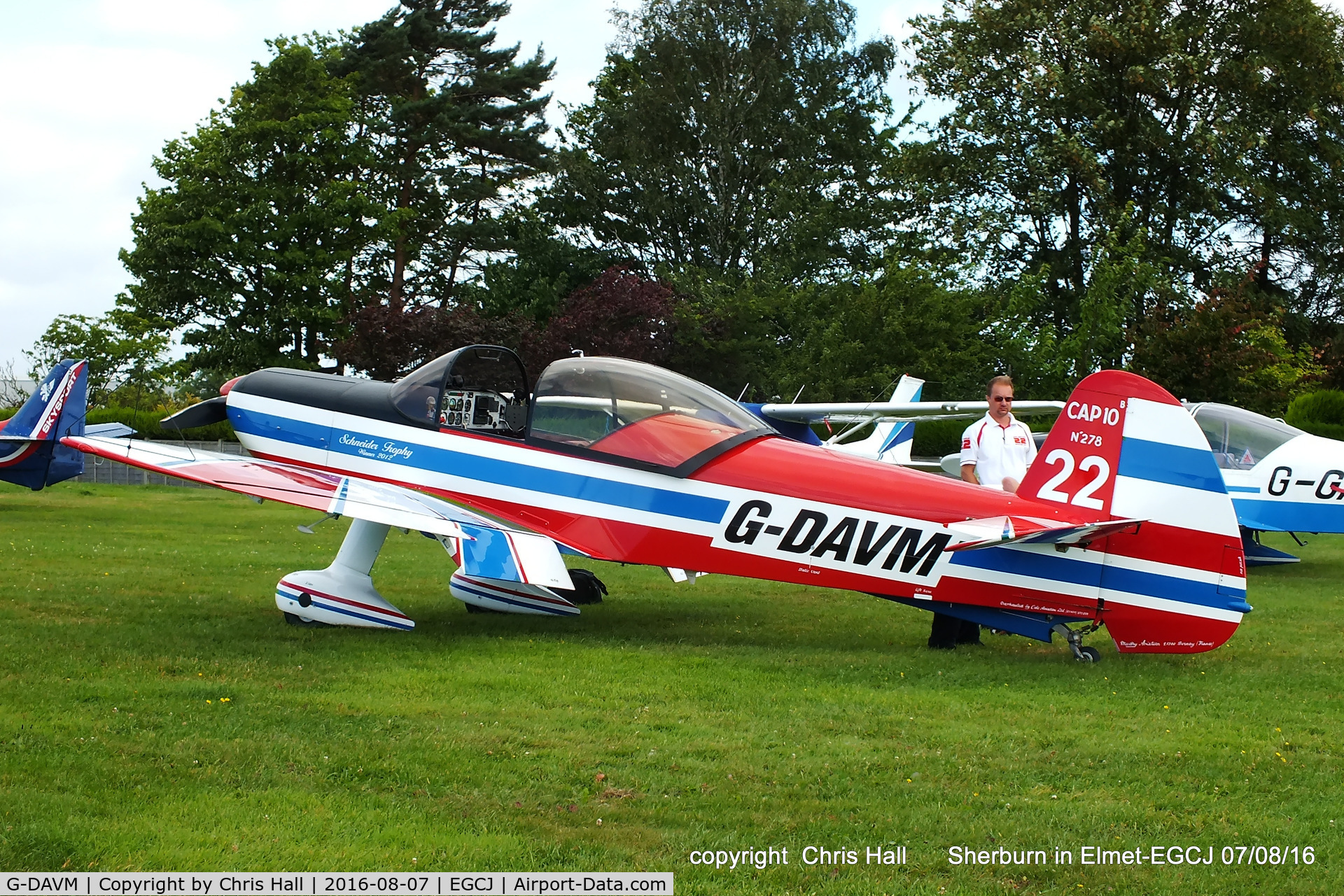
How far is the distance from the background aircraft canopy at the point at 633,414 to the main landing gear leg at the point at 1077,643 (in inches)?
89.2

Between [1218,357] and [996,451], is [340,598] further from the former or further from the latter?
[1218,357]

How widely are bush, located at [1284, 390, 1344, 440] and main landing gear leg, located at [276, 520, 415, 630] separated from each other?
21.3 meters

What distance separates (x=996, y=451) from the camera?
28.1 ft

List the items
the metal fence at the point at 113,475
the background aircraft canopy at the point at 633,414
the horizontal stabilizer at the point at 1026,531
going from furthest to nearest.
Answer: the metal fence at the point at 113,475 → the background aircraft canopy at the point at 633,414 → the horizontal stabilizer at the point at 1026,531

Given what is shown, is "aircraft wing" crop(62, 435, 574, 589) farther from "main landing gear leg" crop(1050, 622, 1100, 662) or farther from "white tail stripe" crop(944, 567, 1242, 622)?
"main landing gear leg" crop(1050, 622, 1100, 662)

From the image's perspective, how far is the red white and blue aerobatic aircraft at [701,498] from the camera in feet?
22.4

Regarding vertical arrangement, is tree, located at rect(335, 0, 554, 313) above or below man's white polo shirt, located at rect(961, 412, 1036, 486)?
above

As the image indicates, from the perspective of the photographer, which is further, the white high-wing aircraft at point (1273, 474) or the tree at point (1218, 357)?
the tree at point (1218, 357)

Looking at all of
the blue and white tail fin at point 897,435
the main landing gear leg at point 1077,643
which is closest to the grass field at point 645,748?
the main landing gear leg at point 1077,643

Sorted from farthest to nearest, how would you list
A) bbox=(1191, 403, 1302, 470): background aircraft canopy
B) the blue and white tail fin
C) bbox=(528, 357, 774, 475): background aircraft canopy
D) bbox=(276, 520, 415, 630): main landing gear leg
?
the blue and white tail fin < bbox=(1191, 403, 1302, 470): background aircraft canopy < bbox=(276, 520, 415, 630): main landing gear leg < bbox=(528, 357, 774, 475): background aircraft canopy

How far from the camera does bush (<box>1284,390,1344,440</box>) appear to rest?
23.7 metres

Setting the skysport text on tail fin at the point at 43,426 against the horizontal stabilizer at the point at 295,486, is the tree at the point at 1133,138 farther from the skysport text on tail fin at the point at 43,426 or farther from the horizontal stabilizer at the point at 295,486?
the horizontal stabilizer at the point at 295,486

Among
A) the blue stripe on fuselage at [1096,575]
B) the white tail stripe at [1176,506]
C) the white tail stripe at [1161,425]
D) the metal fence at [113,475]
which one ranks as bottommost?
the metal fence at [113,475]

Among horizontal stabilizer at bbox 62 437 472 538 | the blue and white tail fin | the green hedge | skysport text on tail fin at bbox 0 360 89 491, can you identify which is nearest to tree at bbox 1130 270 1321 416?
the blue and white tail fin
